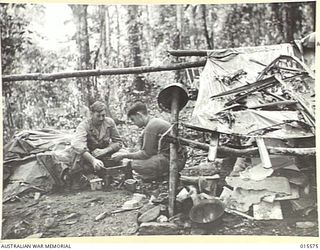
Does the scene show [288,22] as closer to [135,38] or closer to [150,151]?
[135,38]

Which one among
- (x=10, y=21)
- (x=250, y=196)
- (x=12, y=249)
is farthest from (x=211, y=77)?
(x=12, y=249)

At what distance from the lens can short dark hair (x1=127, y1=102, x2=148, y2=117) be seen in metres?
2.49

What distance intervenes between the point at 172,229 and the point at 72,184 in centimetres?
55

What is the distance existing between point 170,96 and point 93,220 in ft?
2.38

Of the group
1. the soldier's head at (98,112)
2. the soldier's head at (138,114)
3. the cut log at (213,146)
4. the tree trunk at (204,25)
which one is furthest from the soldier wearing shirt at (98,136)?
the tree trunk at (204,25)

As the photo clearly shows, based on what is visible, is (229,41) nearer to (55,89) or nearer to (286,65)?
(286,65)

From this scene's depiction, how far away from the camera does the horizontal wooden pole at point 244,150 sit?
235 cm

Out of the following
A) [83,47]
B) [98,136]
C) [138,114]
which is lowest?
[98,136]

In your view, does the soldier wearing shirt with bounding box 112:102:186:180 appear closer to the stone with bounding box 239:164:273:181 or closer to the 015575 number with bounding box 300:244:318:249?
the stone with bounding box 239:164:273:181

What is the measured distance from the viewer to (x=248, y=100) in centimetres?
240

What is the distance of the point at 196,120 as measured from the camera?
2.40 m

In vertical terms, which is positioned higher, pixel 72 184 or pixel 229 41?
pixel 229 41

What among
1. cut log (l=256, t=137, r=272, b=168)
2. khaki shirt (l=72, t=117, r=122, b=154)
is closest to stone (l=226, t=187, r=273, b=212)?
cut log (l=256, t=137, r=272, b=168)

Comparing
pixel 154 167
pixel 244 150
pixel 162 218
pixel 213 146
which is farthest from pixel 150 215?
pixel 244 150
